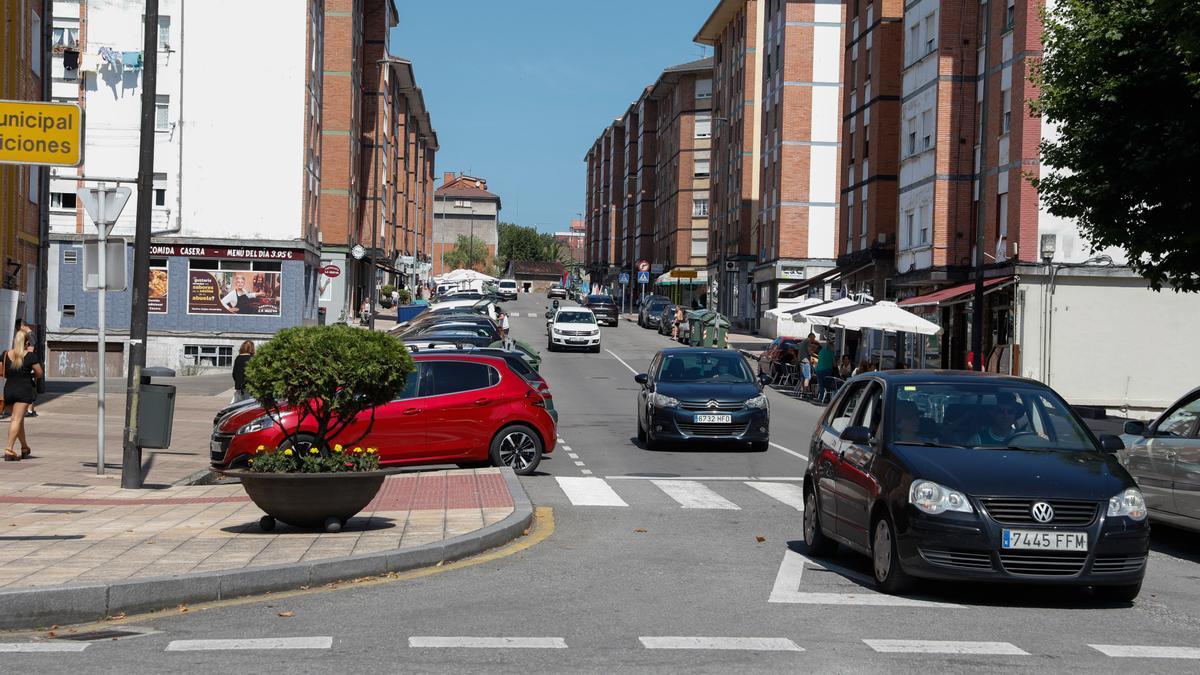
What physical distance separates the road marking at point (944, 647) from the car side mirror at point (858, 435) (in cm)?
232

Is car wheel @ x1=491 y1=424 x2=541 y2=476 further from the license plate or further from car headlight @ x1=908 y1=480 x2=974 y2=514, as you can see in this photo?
the license plate

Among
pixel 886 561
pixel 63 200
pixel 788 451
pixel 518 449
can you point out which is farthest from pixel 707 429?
pixel 63 200

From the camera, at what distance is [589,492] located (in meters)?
16.3

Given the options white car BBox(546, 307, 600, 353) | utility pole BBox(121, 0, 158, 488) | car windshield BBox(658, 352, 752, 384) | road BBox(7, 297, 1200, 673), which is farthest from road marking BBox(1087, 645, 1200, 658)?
white car BBox(546, 307, 600, 353)

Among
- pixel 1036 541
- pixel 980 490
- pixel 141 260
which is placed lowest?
pixel 1036 541

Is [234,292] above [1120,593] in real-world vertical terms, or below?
above

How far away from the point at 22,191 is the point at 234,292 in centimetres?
1821

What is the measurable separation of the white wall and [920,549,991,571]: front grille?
42.1m

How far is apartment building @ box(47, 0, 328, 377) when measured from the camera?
152 feet

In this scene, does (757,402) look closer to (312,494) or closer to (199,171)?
(312,494)

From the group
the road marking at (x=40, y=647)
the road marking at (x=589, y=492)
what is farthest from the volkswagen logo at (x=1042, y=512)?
the road marking at (x=589, y=492)

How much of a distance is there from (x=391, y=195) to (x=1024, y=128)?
57198mm

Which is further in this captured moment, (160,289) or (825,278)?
(825,278)

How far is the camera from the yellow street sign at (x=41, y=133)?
11125 millimetres
